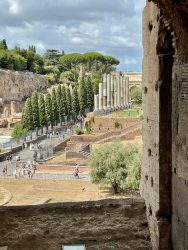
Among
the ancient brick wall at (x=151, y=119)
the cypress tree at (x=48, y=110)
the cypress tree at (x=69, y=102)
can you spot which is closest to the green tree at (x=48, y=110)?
the cypress tree at (x=48, y=110)

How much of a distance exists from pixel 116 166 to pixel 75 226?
1653 cm

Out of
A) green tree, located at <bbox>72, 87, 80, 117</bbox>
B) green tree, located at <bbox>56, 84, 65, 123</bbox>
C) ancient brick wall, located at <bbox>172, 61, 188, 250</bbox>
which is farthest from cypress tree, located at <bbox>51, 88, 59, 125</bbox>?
ancient brick wall, located at <bbox>172, 61, 188, 250</bbox>

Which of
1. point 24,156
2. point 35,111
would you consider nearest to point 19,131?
point 35,111

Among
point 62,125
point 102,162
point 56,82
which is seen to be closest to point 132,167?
point 102,162

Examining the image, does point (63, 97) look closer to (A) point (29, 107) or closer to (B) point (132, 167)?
(A) point (29, 107)

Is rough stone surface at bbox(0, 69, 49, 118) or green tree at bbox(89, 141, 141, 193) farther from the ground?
rough stone surface at bbox(0, 69, 49, 118)

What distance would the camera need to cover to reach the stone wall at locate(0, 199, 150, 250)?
8391 millimetres

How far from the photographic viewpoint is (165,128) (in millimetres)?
8359

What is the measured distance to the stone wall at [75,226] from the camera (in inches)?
330

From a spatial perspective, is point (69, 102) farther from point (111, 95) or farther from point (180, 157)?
point (180, 157)

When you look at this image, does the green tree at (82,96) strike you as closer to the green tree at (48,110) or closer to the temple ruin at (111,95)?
the temple ruin at (111,95)

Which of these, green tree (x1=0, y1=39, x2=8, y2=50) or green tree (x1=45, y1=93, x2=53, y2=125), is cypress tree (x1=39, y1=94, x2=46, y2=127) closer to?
green tree (x1=45, y1=93, x2=53, y2=125)

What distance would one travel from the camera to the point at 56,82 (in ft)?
375

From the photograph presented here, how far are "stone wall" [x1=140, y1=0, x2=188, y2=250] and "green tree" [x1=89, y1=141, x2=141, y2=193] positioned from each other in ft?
48.2
